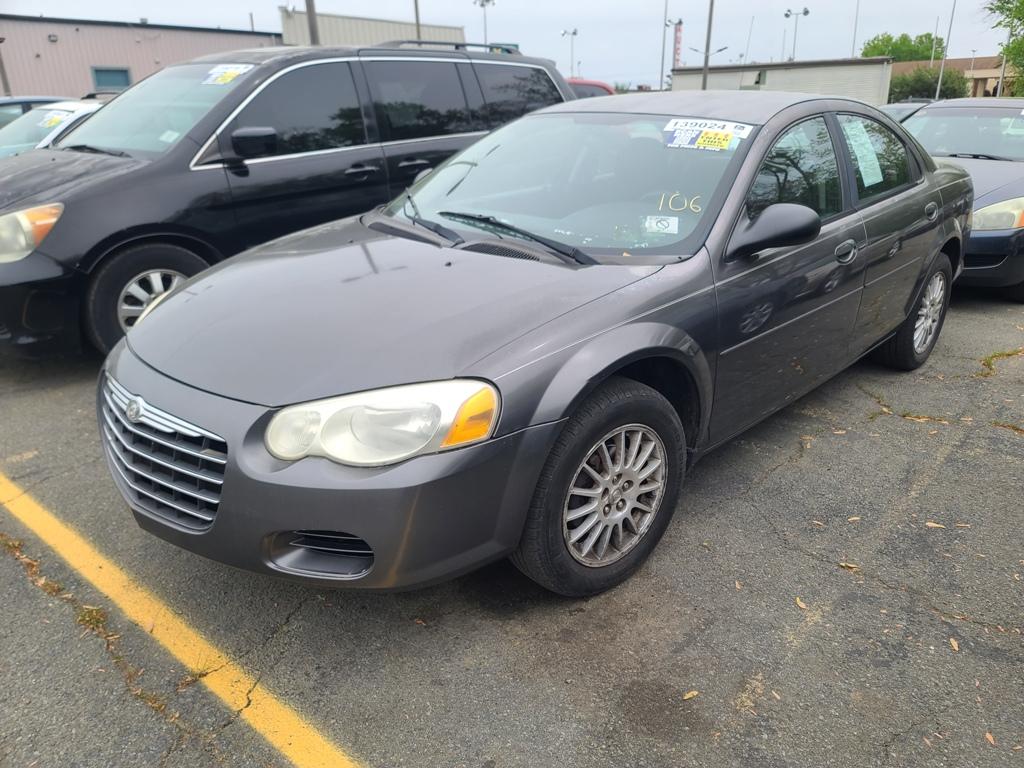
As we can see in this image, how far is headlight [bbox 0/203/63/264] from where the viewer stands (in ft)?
12.9

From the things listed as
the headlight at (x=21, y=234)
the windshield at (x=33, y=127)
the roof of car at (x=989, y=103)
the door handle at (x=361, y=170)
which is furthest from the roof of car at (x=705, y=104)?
the windshield at (x=33, y=127)

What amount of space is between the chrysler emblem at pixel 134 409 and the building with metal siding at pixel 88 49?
3092 centimetres

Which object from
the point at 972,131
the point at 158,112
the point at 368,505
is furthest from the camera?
the point at 972,131

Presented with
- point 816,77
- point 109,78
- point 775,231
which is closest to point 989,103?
point 775,231

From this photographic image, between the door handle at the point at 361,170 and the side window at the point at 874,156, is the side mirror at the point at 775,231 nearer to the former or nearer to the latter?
the side window at the point at 874,156

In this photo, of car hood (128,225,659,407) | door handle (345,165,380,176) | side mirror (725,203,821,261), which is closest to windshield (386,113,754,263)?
side mirror (725,203,821,261)

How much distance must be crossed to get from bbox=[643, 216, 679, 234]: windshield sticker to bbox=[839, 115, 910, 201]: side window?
1.30 m

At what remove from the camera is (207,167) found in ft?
14.6

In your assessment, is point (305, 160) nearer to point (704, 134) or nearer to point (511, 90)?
point (511, 90)

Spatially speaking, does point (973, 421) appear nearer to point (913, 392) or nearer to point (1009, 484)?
point (913, 392)

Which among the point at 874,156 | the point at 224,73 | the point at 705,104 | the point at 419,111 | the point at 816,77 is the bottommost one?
the point at 816,77

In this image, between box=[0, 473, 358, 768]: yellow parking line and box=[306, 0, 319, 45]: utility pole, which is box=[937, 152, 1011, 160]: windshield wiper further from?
box=[306, 0, 319, 45]: utility pole

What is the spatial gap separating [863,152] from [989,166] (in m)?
3.33

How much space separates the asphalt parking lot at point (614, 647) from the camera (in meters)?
1.99
